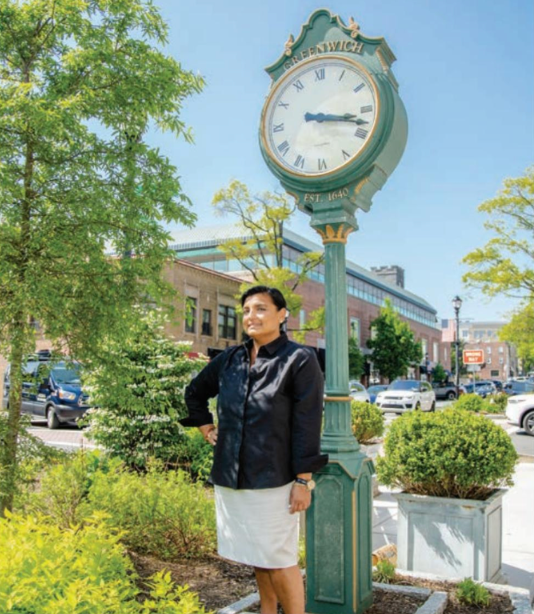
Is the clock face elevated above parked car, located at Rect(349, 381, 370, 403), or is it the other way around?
the clock face

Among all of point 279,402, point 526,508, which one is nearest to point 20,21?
point 279,402

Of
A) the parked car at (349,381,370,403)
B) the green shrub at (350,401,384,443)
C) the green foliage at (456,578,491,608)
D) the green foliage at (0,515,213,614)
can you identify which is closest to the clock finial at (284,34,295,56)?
the green foliage at (0,515,213,614)

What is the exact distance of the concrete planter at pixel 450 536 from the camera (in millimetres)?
4344

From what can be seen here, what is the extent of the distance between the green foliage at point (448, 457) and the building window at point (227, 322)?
105 ft

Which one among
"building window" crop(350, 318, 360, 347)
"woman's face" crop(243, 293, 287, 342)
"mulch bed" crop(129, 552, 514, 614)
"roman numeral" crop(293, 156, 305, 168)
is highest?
"building window" crop(350, 318, 360, 347)

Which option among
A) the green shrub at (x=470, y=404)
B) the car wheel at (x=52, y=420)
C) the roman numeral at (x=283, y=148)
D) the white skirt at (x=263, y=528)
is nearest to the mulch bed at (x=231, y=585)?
the white skirt at (x=263, y=528)

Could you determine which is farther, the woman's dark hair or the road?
the road

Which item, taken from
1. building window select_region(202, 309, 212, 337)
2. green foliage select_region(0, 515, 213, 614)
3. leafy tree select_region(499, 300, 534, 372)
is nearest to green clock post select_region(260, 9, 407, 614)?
green foliage select_region(0, 515, 213, 614)

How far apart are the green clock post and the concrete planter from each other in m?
0.93

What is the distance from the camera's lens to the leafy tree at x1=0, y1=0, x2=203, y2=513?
419cm

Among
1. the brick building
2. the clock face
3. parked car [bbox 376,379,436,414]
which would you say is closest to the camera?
the clock face

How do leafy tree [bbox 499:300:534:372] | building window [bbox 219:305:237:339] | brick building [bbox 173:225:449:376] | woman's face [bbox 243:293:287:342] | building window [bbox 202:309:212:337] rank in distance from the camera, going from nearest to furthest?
woman's face [bbox 243:293:287:342] → leafy tree [bbox 499:300:534:372] → building window [bbox 202:309:212:337] → building window [bbox 219:305:237:339] → brick building [bbox 173:225:449:376]

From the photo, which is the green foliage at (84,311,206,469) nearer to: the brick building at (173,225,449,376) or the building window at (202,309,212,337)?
the brick building at (173,225,449,376)

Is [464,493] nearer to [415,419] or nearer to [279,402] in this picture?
[415,419]
